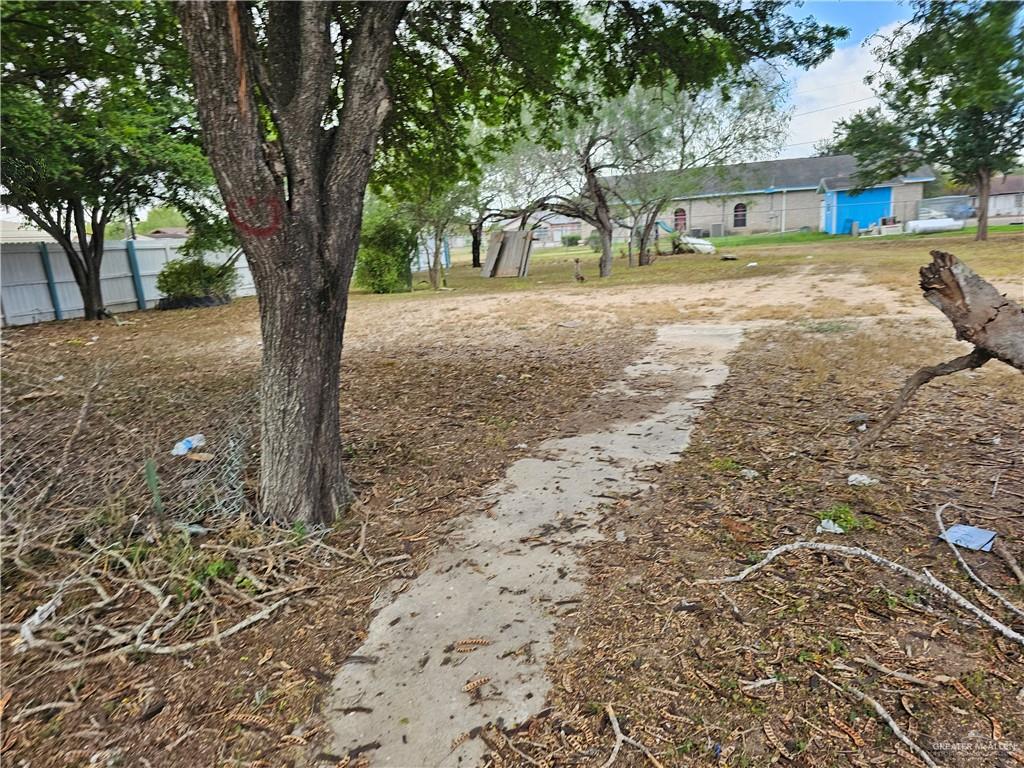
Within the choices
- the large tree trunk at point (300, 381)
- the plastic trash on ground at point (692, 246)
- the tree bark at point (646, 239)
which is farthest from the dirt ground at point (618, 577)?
the plastic trash on ground at point (692, 246)

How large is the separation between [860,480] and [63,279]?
18421mm

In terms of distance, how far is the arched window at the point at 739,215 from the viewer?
46.6 metres

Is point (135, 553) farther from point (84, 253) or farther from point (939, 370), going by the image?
point (84, 253)

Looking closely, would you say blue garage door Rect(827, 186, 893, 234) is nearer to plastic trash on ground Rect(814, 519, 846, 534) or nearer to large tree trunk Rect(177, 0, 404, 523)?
plastic trash on ground Rect(814, 519, 846, 534)

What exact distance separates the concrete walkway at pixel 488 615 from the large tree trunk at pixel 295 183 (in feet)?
3.27

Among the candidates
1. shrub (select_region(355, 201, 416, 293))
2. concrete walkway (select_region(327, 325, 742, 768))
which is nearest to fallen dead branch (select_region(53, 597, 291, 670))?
concrete walkway (select_region(327, 325, 742, 768))

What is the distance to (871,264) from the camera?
17938 millimetres

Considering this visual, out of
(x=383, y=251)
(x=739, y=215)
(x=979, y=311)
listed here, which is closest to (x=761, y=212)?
(x=739, y=215)

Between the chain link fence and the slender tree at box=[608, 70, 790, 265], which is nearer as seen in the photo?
the chain link fence

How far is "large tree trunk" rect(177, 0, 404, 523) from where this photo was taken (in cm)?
A: 283

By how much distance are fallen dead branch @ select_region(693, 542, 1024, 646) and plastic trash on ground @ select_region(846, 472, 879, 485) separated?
2.84 feet

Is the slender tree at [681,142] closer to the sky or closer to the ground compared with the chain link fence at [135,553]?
closer to the sky

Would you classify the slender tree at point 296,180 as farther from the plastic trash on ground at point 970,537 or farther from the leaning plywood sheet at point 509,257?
the leaning plywood sheet at point 509,257

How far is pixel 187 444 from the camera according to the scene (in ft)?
14.5
